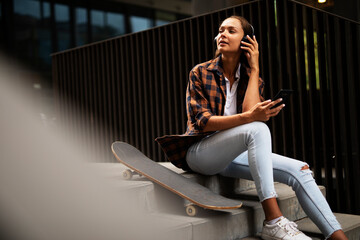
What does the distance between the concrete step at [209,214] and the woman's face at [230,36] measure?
783 millimetres

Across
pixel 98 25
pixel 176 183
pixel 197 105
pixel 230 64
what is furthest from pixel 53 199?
pixel 98 25

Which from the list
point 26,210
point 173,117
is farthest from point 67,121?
point 26,210

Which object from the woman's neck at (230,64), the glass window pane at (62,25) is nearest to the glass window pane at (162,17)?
the glass window pane at (62,25)

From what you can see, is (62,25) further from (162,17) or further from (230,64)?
(230,64)

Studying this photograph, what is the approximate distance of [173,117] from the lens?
4.27m

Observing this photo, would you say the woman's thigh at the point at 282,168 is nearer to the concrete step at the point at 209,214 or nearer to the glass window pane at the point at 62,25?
the concrete step at the point at 209,214

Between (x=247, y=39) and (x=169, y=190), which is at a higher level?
(x=247, y=39)

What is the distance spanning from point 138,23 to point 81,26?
184cm

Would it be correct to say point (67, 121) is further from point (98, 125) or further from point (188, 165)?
point (188, 165)

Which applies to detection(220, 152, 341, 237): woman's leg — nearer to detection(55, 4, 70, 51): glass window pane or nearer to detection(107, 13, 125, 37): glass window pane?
detection(55, 4, 70, 51): glass window pane

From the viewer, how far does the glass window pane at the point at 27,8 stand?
379 inches

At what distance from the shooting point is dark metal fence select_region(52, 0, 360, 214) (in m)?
3.44

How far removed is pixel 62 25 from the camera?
10.3m

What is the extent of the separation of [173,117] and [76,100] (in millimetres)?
1630
